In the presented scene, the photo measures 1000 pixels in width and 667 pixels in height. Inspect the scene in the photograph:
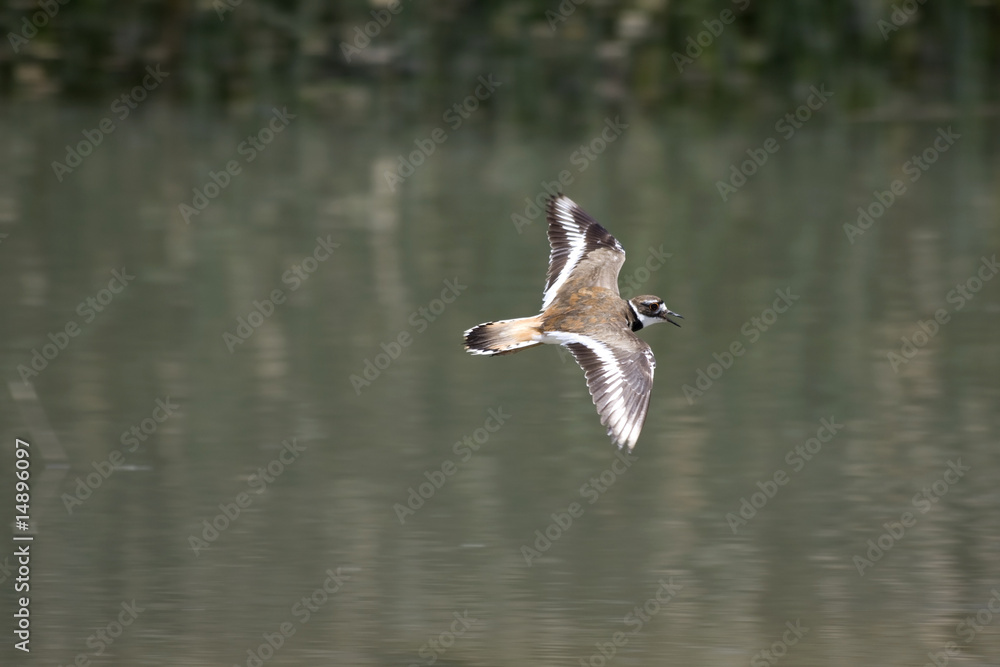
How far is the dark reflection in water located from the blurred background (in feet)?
0.11

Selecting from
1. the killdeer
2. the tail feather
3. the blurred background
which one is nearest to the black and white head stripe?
the killdeer

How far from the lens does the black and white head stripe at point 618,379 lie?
24.5ft

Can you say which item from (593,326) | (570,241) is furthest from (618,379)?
(570,241)

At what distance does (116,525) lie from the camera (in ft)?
29.2

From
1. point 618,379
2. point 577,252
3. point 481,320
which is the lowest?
point 481,320

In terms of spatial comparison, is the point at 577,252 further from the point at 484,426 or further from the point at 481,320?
the point at 481,320

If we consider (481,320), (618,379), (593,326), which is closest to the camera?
(618,379)

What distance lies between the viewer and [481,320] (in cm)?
1242

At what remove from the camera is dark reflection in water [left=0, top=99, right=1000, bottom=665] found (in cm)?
790

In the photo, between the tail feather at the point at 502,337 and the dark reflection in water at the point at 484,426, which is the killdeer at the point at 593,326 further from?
the dark reflection in water at the point at 484,426

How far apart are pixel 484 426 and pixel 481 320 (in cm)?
219

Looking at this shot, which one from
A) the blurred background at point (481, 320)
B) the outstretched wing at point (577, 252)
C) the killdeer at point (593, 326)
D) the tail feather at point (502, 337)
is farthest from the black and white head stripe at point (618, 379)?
the blurred background at point (481, 320)

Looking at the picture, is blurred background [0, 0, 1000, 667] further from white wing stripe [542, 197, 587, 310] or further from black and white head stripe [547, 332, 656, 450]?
white wing stripe [542, 197, 587, 310]

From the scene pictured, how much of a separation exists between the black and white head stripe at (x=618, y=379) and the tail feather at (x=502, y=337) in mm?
105
